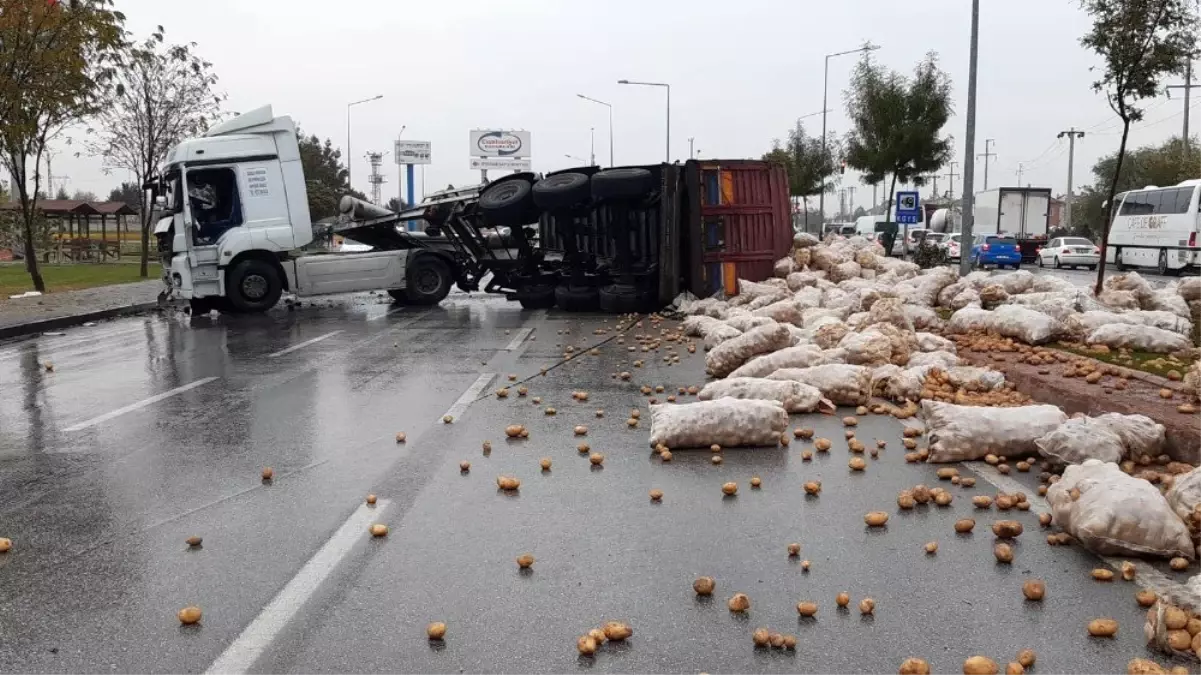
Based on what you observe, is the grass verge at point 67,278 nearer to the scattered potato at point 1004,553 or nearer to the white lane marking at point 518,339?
the white lane marking at point 518,339

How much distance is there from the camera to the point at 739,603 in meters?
4.16

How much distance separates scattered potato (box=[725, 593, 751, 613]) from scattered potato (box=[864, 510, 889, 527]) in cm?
143

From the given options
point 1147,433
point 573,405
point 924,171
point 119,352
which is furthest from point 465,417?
point 924,171

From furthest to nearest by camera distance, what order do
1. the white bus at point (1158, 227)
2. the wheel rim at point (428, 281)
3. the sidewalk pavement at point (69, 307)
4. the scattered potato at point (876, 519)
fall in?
the white bus at point (1158, 227) → the wheel rim at point (428, 281) → the sidewalk pavement at point (69, 307) → the scattered potato at point (876, 519)

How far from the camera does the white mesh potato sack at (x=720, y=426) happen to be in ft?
23.5

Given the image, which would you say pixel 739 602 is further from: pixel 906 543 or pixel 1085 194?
pixel 1085 194

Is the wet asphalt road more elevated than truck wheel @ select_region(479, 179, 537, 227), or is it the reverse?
truck wheel @ select_region(479, 179, 537, 227)

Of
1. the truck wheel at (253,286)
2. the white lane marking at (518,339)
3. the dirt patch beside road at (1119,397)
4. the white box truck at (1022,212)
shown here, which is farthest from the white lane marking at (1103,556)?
the white box truck at (1022,212)

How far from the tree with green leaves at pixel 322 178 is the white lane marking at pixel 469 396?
4932 centimetres

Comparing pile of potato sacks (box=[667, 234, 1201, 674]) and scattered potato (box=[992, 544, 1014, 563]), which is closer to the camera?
scattered potato (box=[992, 544, 1014, 563])

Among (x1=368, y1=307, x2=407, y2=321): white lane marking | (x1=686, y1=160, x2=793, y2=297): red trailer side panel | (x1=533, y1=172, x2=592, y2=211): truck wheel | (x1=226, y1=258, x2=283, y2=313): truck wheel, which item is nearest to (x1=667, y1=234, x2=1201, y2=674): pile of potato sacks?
(x1=686, y1=160, x2=793, y2=297): red trailer side panel

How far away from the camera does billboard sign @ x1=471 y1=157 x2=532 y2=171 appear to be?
7338 centimetres

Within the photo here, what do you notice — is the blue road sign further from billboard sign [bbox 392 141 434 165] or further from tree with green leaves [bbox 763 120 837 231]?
billboard sign [bbox 392 141 434 165]

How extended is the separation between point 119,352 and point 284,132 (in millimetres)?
7193
